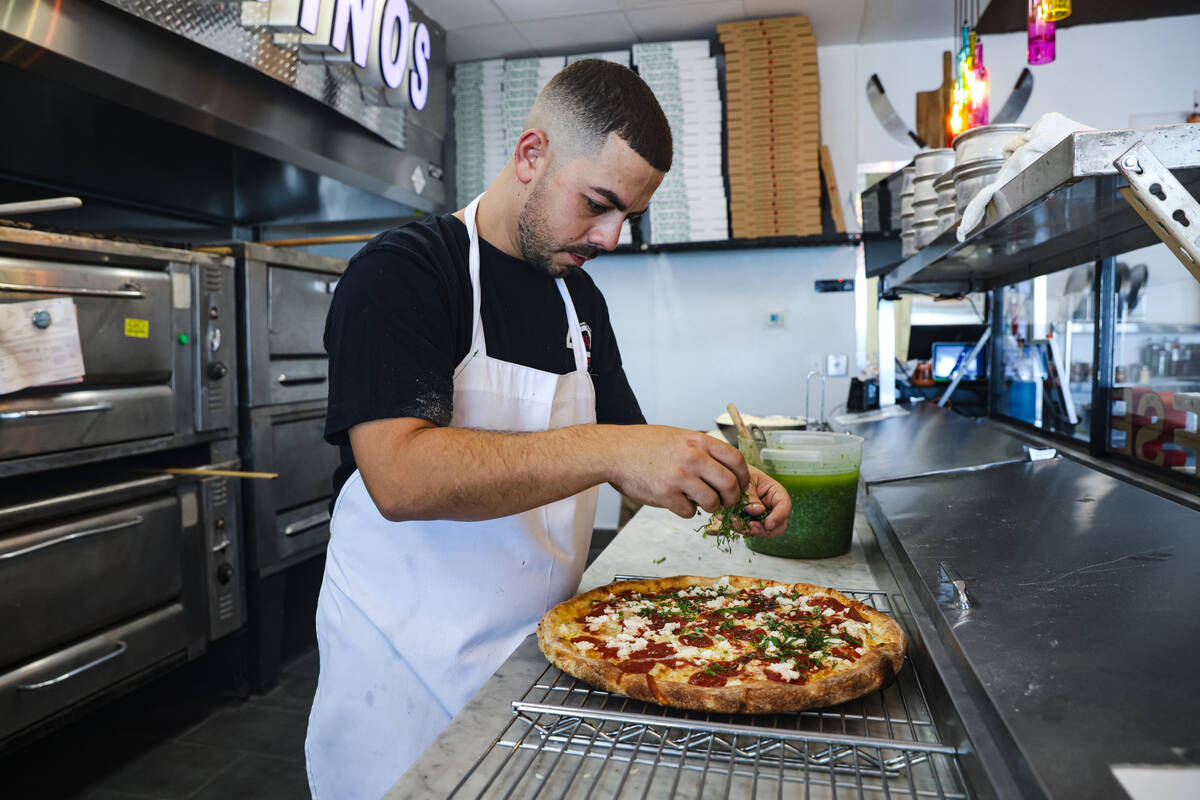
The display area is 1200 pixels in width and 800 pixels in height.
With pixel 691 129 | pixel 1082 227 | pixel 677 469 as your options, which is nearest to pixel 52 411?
pixel 677 469

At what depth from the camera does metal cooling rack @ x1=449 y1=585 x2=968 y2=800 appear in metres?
0.80

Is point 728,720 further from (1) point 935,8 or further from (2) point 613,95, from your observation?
(1) point 935,8

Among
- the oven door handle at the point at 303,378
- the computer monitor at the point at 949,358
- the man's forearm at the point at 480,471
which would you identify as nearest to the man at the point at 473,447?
the man's forearm at the point at 480,471

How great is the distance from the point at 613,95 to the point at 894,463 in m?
1.35

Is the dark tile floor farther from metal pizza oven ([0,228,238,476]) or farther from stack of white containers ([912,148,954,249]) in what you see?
stack of white containers ([912,148,954,249])

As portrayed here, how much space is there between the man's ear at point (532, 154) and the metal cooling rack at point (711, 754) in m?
0.89

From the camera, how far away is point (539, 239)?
4.63ft

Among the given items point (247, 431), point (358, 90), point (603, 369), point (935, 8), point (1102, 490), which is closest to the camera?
point (1102, 490)

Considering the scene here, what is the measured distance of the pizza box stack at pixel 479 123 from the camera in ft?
15.5

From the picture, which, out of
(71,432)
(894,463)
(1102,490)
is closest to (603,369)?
(894,463)

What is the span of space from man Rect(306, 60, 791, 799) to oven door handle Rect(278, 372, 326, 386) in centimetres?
199

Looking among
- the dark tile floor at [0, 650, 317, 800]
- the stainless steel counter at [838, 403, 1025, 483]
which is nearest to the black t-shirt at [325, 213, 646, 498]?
the stainless steel counter at [838, 403, 1025, 483]

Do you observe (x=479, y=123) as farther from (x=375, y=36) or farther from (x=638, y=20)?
(x=375, y=36)

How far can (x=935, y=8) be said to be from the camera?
13.3ft
